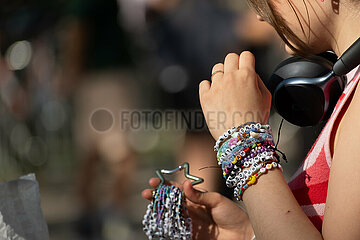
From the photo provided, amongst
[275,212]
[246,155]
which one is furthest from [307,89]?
[275,212]

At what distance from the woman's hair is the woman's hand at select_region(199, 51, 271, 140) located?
4.1 inches

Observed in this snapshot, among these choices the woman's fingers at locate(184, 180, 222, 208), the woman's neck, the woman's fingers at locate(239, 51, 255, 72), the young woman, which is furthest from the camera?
the woman's fingers at locate(184, 180, 222, 208)

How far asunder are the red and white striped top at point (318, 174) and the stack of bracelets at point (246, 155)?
0.11 metres

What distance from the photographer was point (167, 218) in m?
1.54

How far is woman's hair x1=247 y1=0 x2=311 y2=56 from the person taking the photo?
140cm

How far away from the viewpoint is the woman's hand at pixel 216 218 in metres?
1.64

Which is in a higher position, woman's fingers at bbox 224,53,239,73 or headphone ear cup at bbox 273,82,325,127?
woman's fingers at bbox 224,53,239,73

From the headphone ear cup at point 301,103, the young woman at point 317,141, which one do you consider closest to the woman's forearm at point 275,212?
the young woman at point 317,141

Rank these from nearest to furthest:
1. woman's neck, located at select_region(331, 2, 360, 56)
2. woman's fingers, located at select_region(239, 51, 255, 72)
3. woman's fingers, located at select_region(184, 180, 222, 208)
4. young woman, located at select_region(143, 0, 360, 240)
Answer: young woman, located at select_region(143, 0, 360, 240)
woman's neck, located at select_region(331, 2, 360, 56)
woman's fingers, located at select_region(239, 51, 255, 72)
woman's fingers, located at select_region(184, 180, 222, 208)

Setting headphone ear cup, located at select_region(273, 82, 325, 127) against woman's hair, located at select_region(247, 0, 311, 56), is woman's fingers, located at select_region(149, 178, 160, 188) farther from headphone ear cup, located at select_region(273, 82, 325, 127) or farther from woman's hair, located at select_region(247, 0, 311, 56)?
woman's hair, located at select_region(247, 0, 311, 56)

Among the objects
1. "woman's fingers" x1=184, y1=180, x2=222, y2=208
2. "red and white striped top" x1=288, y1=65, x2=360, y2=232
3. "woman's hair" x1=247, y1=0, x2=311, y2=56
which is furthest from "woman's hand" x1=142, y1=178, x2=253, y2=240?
"woman's hair" x1=247, y1=0, x2=311, y2=56

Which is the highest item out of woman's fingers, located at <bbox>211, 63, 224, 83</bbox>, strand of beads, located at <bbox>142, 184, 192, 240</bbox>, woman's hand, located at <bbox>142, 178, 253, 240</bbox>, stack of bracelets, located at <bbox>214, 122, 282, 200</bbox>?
woman's fingers, located at <bbox>211, 63, 224, 83</bbox>

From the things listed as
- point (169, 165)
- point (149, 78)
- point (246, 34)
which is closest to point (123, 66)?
point (149, 78)

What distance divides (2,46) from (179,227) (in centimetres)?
474
